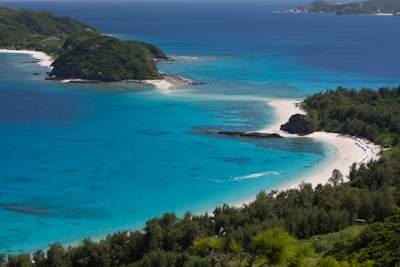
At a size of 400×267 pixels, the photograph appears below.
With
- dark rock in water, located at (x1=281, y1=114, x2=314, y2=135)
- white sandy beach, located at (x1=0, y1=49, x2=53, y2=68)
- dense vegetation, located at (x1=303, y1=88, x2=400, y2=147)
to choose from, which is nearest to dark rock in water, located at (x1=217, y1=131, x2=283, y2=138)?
dark rock in water, located at (x1=281, y1=114, x2=314, y2=135)

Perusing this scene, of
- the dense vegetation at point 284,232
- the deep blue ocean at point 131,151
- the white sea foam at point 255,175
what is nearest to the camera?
the dense vegetation at point 284,232

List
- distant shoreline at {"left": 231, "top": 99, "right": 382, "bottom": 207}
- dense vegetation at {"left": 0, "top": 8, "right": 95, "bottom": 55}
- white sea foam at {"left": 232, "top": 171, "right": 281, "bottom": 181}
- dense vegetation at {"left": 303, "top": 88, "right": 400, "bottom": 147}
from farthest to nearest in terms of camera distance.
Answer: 1. dense vegetation at {"left": 0, "top": 8, "right": 95, "bottom": 55}
2. dense vegetation at {"left": 303, "top": 88, "right": 400, "bottom": 147}
3. white sea foam at {"left": 232, "top": 171, "right": 281, "bottom": 181}
4. distant shoreline at {"left": 231, "top": 99, "right": 382, "bottom": 207}

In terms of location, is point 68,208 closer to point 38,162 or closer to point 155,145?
point 38,162

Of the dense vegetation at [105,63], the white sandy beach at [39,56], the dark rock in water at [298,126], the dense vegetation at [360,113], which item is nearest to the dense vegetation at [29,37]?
the white sandy beach at [39,56]

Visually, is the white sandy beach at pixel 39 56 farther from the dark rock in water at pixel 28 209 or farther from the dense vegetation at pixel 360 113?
the dark rock in water at pixel 28 209

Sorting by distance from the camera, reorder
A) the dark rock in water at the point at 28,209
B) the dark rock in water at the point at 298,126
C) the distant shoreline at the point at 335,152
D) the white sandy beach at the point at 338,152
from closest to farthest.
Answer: the dark rock in water at the point at 28,209 < the distant shoreline at the point at 335,152 < the white sandy beach at the point at 338,152 < the dark rock in water at the point at 298,126

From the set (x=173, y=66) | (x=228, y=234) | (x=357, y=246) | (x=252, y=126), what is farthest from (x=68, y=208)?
(x=173, y=66)

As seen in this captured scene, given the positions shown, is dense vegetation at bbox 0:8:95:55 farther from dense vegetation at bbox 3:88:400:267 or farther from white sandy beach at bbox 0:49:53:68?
dense vegetation at bbox 3:88:400:267
